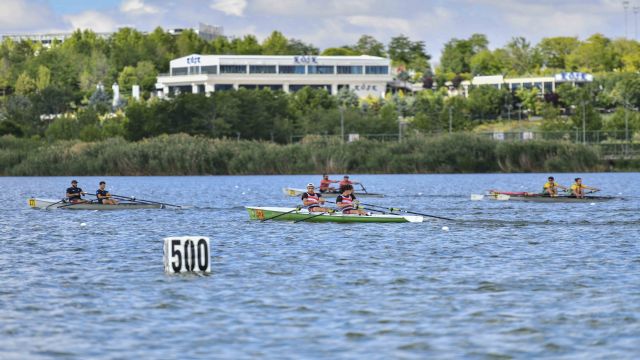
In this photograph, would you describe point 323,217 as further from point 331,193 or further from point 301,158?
point 301,158

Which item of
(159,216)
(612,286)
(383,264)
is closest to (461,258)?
(383,264)

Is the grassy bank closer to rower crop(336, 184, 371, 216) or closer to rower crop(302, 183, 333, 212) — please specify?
rower crop(302, 183, 333, 212)

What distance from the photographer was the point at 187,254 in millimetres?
36219

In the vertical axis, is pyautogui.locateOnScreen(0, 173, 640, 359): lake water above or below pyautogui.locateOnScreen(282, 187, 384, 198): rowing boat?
below

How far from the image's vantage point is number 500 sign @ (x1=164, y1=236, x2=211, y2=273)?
3562cm

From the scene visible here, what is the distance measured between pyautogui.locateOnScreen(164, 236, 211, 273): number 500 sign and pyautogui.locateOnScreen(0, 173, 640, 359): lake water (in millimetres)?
457

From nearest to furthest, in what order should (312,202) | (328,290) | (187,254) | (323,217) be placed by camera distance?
(328,290) → (187,254) → (323,217) → (312,202)

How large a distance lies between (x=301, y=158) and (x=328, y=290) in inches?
4029

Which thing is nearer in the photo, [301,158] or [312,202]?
[312,202]

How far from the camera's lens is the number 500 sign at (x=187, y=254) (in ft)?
117

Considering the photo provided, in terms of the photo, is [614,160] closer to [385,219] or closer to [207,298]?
[385,219]

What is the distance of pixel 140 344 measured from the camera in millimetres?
27109

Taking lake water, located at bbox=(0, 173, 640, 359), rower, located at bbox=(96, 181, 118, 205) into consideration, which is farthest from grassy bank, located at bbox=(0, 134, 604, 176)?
lake water, located at bbox=(0, 173, 640, 359)

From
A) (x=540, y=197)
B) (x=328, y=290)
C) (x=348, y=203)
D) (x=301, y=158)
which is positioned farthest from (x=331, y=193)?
(x=301, y=158)
